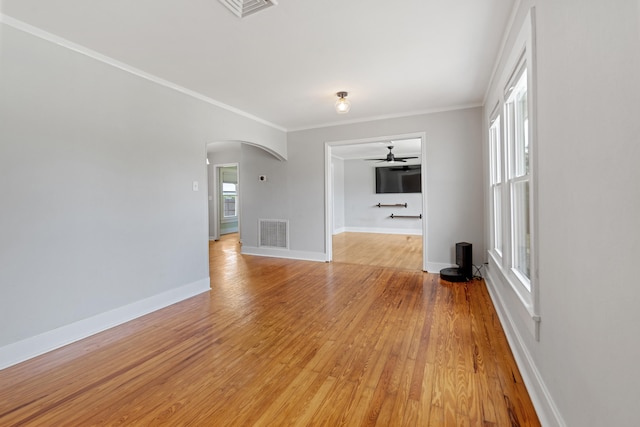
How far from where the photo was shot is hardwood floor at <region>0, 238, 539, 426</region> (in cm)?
163

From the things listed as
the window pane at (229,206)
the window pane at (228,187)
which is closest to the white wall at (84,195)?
the window pane at (228,187)

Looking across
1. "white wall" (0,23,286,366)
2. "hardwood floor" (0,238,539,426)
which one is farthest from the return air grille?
"hardwood floor" (0,238,539,426)

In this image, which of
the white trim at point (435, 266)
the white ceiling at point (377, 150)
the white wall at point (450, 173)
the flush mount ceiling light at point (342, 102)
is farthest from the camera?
the white ceiling at point (377, 150)

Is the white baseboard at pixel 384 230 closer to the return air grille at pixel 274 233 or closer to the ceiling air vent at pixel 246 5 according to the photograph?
the return air grille at pixel 274 233

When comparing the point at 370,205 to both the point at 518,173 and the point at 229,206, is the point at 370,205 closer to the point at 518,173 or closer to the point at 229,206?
the point at 229,206

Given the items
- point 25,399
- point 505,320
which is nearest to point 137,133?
point 25,399

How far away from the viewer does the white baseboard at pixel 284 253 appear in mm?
5516

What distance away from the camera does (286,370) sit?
80.6 inches

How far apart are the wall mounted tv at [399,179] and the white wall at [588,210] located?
305 inches

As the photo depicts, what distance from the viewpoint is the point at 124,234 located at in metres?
2.92

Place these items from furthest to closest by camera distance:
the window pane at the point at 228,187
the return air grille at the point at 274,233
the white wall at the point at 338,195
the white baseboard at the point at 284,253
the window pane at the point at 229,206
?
the white wall at the point at 338,195, the window pane at the point at 229,206, the window pane at the point at 228,187, the return air grille at the point at 274,233, the white baseboard at the point at 284,253

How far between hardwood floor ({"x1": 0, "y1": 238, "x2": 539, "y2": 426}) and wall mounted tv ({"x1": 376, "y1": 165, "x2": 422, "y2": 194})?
20.1 ft

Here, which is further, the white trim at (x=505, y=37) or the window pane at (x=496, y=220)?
the window pane at (x=496, y=220)

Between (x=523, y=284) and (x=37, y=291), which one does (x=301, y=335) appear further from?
(x=37, y=291)
